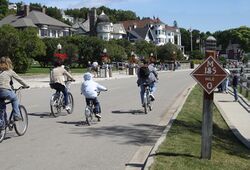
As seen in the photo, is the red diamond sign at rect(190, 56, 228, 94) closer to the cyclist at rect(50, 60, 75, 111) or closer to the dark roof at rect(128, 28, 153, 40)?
the cyclist at rect(50, 60, 75, 111)

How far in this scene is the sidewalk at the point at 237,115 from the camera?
620 inches

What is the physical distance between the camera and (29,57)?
52.6 metres

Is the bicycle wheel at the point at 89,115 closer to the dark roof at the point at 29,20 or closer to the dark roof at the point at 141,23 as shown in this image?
→ the dark roof at the point at 29,20

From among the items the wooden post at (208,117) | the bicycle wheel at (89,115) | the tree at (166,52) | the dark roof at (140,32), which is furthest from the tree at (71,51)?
the dark roof at (140,32)

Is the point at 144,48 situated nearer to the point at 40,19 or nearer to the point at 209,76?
the point at 40,19

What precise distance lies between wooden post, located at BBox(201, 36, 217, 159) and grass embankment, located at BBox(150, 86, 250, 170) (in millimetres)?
201

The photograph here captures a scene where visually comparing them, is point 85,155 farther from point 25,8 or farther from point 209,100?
point 25,8

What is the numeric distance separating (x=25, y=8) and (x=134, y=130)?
316 feet

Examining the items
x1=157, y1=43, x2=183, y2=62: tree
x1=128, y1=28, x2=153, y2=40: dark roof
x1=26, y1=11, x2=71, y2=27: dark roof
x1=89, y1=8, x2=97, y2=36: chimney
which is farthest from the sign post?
x1=128, y1=28, x2=153, y2=40: dark roof

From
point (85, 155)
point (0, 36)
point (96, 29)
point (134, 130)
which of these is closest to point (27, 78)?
point (0, 36)

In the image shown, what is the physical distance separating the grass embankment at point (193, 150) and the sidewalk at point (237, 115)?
0.31 metres

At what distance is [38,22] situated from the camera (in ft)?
344

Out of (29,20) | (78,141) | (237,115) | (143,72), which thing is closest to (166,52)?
(29,20)

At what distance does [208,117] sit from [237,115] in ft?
41.0
